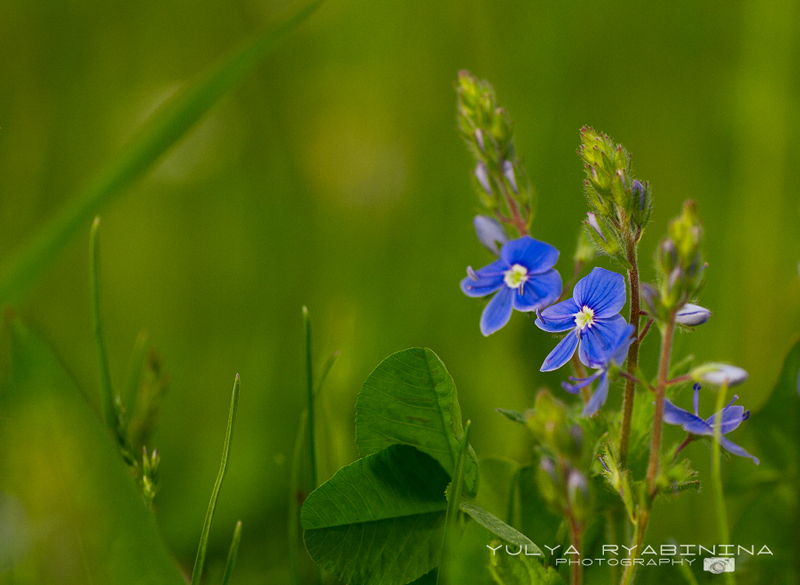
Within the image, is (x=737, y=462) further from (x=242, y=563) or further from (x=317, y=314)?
(x=317, y=314)

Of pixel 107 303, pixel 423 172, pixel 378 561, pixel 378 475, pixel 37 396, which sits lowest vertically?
pixel 378 561

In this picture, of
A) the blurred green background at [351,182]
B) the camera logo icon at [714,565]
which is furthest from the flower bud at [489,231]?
the blurred green background at [351,182]

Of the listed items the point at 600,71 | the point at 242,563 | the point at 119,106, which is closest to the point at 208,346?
the point at 242,563

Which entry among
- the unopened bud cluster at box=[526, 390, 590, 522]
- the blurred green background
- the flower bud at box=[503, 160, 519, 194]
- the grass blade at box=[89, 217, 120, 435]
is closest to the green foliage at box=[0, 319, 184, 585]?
the grass blade at box=[89, 217, 120, 435]

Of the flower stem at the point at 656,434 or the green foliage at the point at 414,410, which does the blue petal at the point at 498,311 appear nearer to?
the green foliage at the point at 414,410

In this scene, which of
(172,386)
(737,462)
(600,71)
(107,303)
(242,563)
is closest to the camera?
Result: (737,462)

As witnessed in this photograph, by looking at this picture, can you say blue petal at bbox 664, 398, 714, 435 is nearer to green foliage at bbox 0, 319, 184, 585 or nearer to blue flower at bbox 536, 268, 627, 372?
blue flower at bbox 536, 268, 627, 372

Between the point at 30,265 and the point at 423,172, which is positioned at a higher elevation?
the point at 423,172

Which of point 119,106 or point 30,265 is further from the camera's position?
point 119,106
